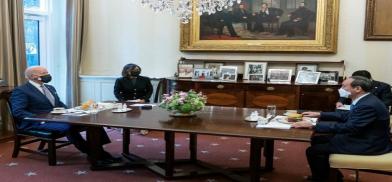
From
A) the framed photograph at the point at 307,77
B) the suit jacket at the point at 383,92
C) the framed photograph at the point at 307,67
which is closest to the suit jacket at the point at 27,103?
the framed photograph at the point at 307,77

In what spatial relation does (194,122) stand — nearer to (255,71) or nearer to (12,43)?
(255,71)

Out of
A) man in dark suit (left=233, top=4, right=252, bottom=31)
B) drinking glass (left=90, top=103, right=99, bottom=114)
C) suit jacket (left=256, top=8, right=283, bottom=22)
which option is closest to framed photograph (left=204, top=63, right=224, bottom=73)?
man in dark suit (left=233, top=4, right=252, bottom=31)

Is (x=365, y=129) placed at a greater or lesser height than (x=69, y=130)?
greater

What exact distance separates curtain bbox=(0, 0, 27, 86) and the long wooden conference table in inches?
77.5

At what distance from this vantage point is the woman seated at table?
5957 mm

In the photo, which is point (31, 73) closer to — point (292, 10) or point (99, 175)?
point (99, 175)

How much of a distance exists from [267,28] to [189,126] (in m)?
3.30

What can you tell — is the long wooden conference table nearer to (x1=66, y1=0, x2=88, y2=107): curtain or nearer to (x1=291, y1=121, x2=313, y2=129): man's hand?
(x1=291, y1=121, x2=313, y2=129): man's hand

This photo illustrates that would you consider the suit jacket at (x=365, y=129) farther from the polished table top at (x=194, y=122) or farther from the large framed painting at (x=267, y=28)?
the large framed painting at (x=267, y=28)

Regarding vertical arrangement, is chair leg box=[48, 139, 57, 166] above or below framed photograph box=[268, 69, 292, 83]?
below

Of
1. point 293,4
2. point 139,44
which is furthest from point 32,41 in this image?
point 293,4

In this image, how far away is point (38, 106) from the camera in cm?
463

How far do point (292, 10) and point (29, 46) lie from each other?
4.15m

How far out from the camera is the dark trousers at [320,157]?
3.45 meters
